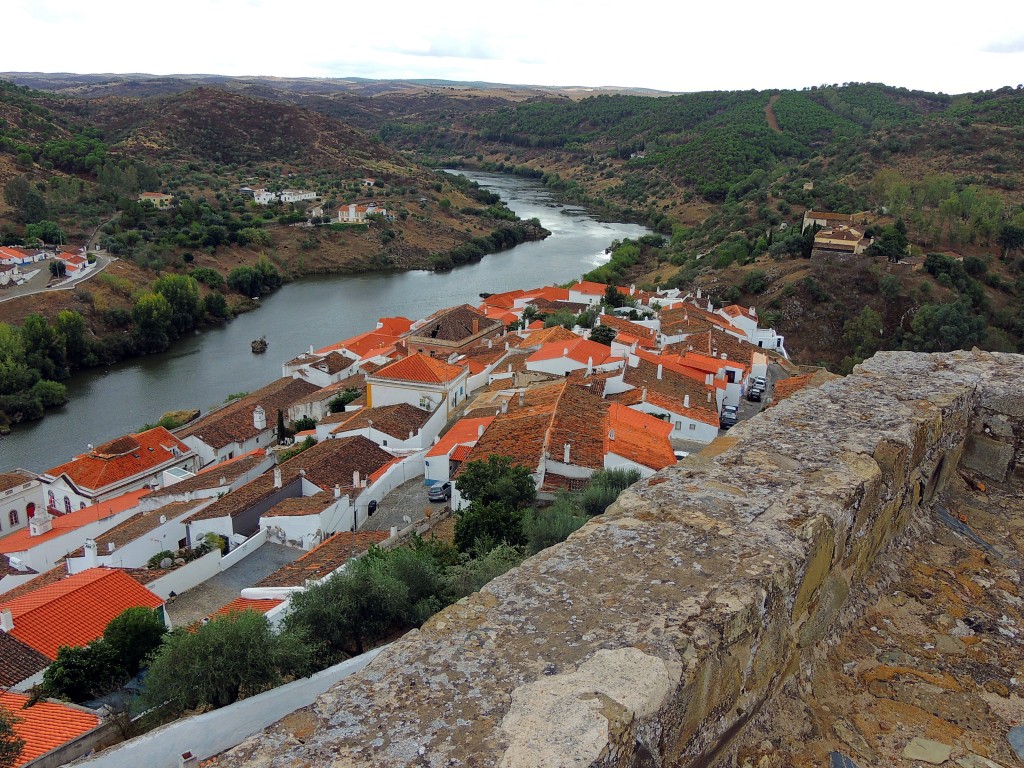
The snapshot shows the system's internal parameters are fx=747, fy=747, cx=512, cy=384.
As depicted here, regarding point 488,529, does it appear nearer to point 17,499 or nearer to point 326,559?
point 326,559

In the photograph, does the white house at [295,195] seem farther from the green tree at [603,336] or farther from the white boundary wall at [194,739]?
the white boundary wall at [194,739]

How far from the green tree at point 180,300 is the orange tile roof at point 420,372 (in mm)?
21057

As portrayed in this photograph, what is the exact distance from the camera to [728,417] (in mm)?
18766

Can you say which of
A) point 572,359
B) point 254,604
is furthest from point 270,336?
point 254,604

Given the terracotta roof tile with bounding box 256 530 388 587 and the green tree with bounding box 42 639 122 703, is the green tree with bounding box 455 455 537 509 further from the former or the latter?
the green tree with bounding box 42 639 122 703

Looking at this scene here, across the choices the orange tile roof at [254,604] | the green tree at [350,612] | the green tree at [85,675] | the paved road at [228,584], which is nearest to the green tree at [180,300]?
the paved road at [228,584]

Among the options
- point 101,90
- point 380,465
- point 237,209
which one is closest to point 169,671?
point 380,465

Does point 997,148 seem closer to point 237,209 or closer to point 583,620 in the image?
point 237,209

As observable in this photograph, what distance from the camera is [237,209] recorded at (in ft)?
179


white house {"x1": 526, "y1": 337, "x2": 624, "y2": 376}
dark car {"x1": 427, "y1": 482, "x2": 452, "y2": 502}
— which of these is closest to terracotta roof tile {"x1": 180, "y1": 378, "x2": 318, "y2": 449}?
white house {"x1": 526, "y1": 337, "x2": 624, "y2": 376}

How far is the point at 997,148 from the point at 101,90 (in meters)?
148

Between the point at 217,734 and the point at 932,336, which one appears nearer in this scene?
the point at 217,734

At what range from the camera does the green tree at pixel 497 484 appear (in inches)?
450

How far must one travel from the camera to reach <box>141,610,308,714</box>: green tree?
19.6 feet
